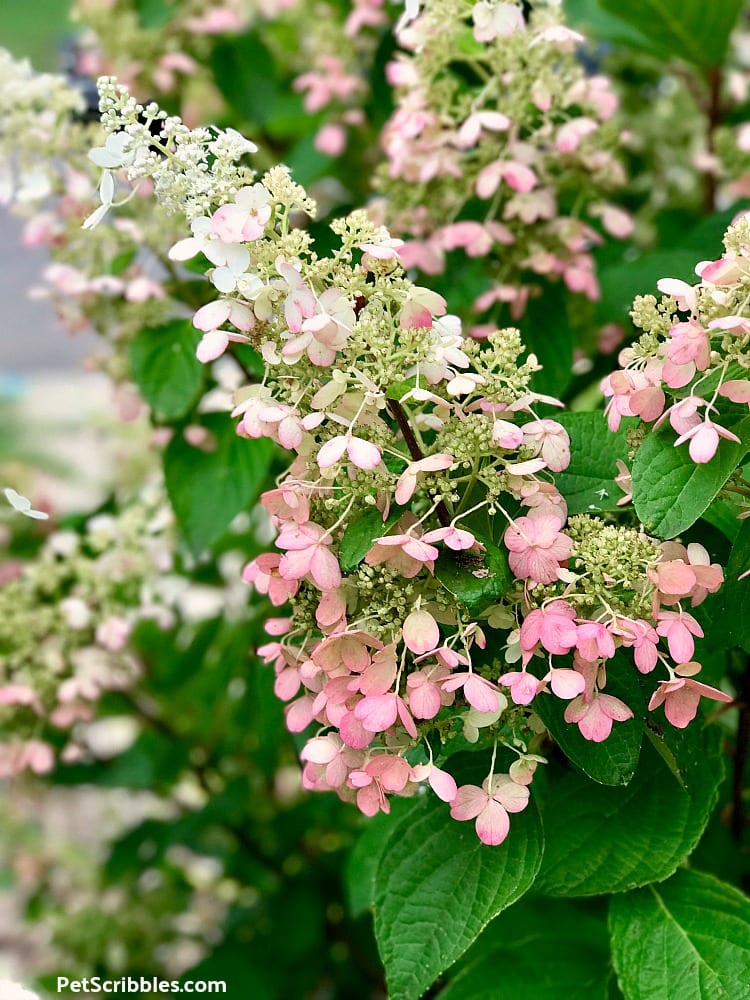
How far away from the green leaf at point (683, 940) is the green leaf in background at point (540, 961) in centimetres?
12

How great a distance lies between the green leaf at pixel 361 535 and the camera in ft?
1.73

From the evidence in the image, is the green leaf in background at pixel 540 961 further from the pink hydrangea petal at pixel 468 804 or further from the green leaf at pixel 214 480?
the green leaf at pixel 214 480

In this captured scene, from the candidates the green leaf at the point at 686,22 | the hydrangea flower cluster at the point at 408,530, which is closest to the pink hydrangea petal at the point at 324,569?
the hydrangea flower cluster at the point at 408,530

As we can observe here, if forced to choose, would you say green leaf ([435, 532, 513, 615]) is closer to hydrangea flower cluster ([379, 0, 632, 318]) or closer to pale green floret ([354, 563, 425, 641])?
pale green floret ([354, 563, 425, 641])

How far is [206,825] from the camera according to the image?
131 cm

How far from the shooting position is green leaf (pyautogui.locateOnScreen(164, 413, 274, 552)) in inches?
36.0

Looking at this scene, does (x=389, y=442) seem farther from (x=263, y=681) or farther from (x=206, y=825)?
(x=206, y=825)

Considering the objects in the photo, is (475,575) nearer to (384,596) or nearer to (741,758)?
(384,596)

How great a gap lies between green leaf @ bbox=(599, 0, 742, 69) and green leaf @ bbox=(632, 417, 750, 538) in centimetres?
65

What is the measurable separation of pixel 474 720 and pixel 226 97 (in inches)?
38.5

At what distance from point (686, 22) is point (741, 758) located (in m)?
0.71

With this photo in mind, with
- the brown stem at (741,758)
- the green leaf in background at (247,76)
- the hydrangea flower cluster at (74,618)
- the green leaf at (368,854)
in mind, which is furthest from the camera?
the green leaf in background at (247,76)

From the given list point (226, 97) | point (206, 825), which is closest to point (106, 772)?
point (206, 825)

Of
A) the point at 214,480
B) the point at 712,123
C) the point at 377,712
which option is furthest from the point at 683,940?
the point at 712,123
